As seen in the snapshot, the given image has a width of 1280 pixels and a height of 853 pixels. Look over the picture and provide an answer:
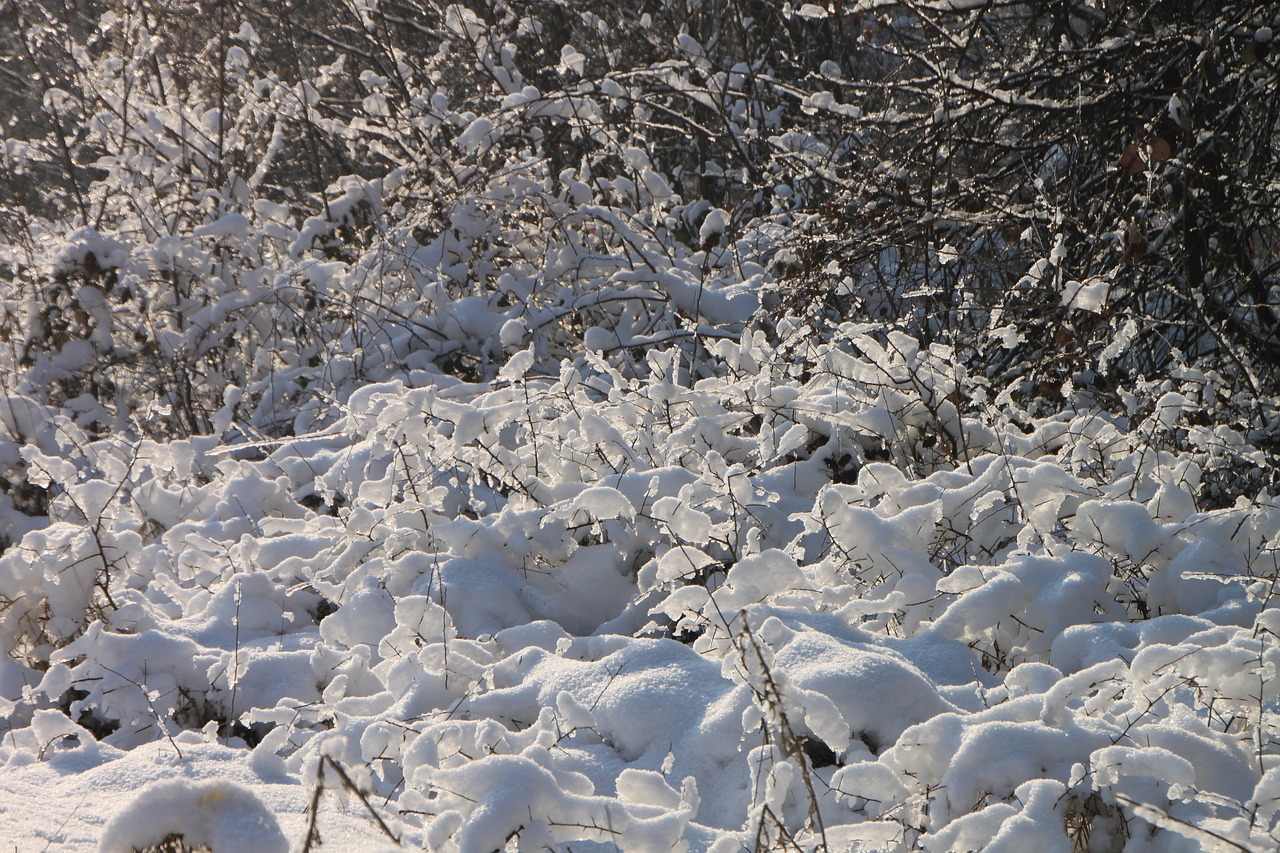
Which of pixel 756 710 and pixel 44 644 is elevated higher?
pixel 756 710

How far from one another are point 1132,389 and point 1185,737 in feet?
7.25

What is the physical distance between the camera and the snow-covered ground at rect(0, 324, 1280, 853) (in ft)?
6.08

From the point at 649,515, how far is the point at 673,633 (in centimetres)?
41

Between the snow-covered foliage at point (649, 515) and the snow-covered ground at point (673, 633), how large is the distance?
1cm

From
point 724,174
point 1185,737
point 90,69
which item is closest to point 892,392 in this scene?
point 1185,737

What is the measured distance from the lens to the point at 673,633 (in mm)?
2807

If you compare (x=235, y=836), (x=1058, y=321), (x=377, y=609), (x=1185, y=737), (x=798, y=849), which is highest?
(x=1058, y=321)

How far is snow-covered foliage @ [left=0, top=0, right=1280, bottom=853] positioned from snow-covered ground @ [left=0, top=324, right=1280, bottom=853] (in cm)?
1

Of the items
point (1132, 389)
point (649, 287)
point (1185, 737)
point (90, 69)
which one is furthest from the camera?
point (90, 69)

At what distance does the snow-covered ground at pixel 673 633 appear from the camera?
1854mm

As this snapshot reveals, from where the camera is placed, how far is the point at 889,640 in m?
2.58

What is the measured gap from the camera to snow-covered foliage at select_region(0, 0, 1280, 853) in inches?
76.1

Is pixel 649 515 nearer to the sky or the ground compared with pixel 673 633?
nearer to the sky

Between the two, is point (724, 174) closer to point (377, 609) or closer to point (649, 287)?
point (649, 287)
